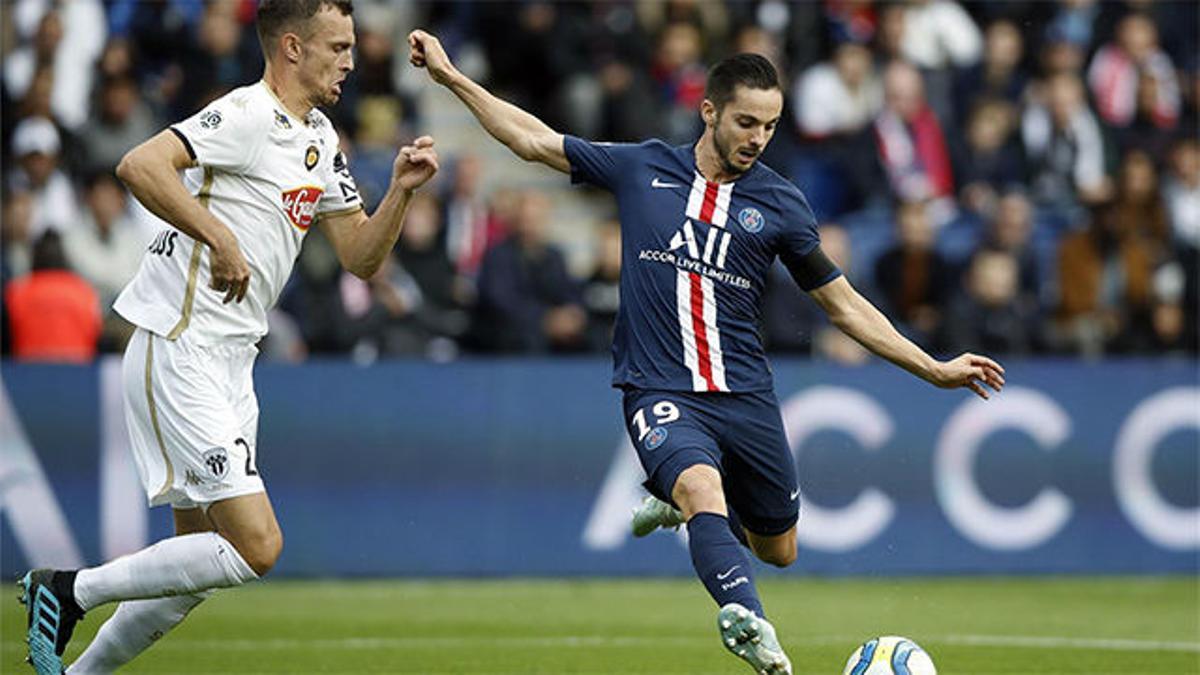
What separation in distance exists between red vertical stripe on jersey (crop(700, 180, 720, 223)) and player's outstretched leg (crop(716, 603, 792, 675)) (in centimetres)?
185

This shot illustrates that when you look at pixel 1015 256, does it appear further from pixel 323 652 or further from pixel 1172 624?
pixel 323 652

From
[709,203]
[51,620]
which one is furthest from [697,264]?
[51,620]

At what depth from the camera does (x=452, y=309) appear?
16891 mm

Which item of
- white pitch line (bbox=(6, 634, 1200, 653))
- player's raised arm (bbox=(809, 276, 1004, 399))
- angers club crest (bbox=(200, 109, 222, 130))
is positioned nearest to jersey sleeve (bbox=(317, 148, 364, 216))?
angers club crest (bbox=(200, 109, 222, 130))

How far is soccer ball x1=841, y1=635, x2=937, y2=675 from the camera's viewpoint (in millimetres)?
8438

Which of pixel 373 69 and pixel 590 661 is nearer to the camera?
pixel 590 661

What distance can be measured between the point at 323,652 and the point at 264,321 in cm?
297

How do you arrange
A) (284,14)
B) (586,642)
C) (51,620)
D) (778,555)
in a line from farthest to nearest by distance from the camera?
1. (586,642)
2. (778,555)
3. (284,14)
4. (51,620)

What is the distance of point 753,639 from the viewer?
7895mm

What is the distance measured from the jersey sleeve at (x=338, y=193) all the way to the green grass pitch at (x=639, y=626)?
8.06ft

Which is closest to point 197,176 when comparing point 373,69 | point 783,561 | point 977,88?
point 783,561

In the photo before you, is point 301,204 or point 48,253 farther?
point 48,253

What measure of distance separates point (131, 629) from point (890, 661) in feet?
9.64

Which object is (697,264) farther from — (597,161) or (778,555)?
(778,555)
